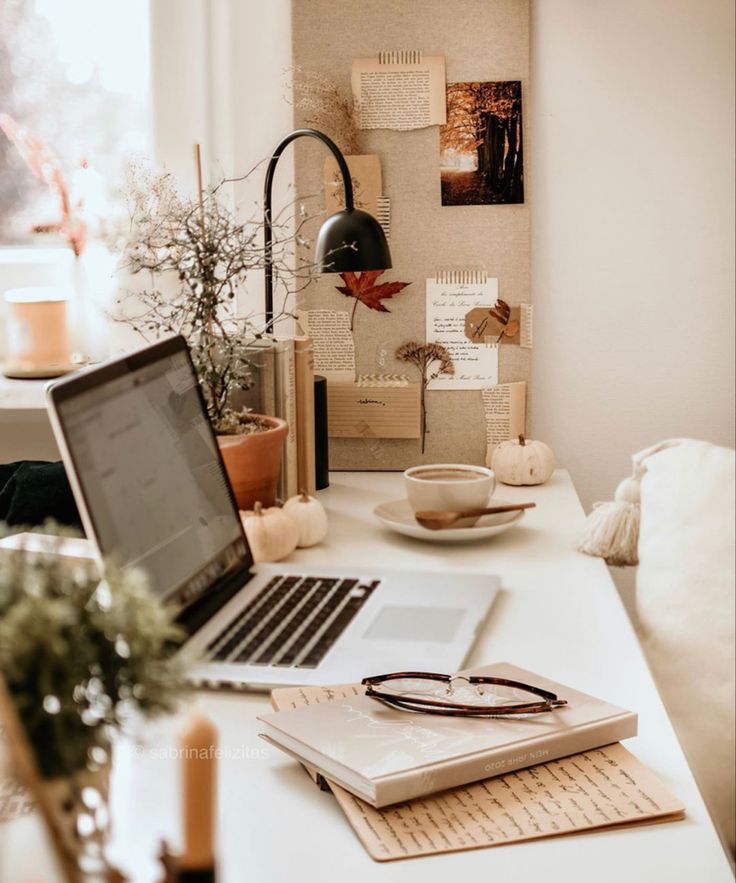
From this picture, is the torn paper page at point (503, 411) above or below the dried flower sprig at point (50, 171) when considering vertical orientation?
below

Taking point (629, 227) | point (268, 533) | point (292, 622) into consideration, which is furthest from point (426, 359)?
point (292, 622)

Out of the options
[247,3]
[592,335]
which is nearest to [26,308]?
[247,3]

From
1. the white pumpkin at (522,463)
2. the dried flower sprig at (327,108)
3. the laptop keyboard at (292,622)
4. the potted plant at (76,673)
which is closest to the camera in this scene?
the potted plant at (76,673)

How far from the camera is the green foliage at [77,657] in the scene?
0.37 metres

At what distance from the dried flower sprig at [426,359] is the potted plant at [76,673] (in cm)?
141

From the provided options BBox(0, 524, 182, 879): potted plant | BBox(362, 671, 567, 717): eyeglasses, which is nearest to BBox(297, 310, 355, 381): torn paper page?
BBox(362, 671, 567, 717): eyeglasses

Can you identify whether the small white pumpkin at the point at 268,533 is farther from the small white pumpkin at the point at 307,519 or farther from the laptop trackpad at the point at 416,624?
the laptop trackpad at the point at 416,624

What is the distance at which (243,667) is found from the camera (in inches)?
37.7

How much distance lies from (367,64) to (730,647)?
103 cm

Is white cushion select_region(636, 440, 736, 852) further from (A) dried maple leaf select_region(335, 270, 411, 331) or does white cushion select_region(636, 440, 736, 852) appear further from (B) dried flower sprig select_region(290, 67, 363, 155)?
(B) dried flower sprig select_region(290, 67, 363, 155)

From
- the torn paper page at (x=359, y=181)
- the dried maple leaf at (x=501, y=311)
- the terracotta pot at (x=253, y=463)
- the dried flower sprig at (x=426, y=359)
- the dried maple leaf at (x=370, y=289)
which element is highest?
the torn paper page at (x=359, y=181)

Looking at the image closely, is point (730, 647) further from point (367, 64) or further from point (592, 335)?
point (367, 64)

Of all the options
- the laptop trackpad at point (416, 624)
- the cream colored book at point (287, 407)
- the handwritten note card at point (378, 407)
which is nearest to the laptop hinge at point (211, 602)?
the laptop trackpad at point (416, 624)

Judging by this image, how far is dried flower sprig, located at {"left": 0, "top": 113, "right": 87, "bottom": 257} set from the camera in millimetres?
1873
